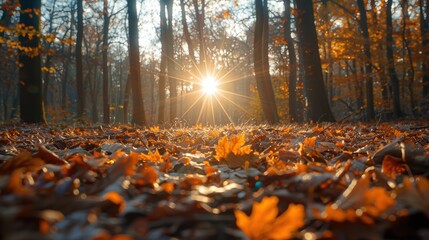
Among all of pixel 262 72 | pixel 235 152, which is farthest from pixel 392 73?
pixel 235 152

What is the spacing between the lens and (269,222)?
2.40 feet

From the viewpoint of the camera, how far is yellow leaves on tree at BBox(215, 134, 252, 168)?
1.95 m

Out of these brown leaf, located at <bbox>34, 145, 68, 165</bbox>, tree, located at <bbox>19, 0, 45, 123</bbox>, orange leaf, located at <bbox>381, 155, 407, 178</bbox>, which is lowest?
orange leaf, located at <bbox>381, 155, 407, 178</bbox>

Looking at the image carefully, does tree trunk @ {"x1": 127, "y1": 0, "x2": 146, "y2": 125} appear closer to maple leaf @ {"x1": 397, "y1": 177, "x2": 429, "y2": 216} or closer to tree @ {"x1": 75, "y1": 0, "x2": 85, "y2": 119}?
tree @ {"x1": 75, "y1": 0, "x2": 85, "y2": 119}

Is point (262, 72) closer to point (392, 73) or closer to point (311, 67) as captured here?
point (311, 67)

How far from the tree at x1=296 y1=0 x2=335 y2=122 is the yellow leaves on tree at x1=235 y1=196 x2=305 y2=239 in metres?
9.56

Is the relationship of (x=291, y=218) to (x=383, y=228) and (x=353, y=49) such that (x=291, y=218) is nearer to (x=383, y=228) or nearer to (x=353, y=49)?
(x=383, y=228)

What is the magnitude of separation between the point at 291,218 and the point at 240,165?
4.01 ft

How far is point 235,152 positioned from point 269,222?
4.09ft

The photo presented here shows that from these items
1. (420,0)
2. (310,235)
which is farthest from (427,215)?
(420,0)

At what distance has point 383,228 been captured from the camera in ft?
2.63

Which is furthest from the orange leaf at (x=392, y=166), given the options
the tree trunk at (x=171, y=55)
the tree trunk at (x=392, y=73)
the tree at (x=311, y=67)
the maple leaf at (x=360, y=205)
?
the tree trunk at (x=171, y=55)

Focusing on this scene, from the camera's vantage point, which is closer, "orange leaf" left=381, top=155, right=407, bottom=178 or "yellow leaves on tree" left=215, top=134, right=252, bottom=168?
"orange leaf" left=381, top=155, right=407, bottom=178

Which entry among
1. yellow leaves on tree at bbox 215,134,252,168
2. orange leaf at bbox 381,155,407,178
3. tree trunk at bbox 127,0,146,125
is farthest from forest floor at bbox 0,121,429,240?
tree trunk at bbox 127,0,146,125
